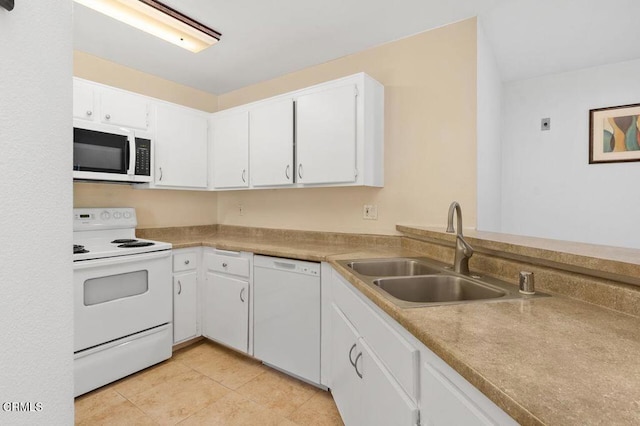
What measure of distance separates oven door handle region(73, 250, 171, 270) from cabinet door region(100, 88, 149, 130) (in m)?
1.06

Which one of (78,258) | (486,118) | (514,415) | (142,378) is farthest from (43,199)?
(486,118)

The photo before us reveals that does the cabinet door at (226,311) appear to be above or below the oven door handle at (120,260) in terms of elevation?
below

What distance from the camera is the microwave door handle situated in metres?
2.37

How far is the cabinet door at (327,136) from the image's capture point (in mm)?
2189

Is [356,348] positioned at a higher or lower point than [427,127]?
lower

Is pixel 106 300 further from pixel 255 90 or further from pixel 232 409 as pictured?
pixel 255 90

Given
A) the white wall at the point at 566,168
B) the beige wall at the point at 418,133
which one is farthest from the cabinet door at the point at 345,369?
the white wall at the point at 566,168

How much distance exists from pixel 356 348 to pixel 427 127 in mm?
1600

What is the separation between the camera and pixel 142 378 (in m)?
2.14

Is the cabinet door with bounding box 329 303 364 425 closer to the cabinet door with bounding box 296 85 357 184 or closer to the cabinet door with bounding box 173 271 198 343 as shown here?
the cabinet door with bounding box 296 85 357 184

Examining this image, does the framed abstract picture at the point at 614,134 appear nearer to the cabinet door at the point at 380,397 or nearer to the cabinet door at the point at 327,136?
the cabinet door at the point at 327,136

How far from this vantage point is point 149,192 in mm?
2885

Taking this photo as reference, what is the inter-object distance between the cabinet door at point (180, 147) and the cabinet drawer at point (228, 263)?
2.57ft

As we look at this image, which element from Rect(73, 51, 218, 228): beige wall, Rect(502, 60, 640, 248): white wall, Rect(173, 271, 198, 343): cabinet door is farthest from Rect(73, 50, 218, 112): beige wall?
Rect(502, 60, 640, 248): white wall
